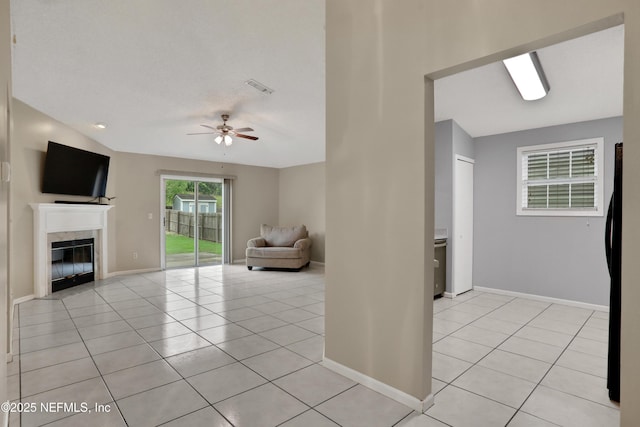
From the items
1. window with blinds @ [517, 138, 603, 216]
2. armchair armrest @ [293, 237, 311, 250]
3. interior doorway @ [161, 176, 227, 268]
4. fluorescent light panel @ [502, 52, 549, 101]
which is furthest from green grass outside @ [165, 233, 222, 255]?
fluorescent light panel @ [502, 52, 549, 101]

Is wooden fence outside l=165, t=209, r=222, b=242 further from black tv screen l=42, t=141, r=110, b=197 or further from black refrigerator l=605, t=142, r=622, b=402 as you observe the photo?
black refrigerator l=605, t=142, r=622, b=402

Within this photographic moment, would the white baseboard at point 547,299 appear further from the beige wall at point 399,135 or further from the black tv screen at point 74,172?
the black tv screen at point 74,172

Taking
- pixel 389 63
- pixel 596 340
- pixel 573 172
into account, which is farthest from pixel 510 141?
pixel 389 63

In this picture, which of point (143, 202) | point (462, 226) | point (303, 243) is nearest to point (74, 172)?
point (143, 202)

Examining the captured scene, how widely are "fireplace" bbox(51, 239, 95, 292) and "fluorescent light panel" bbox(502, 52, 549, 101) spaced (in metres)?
6.16

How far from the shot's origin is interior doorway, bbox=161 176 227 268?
7.22 m

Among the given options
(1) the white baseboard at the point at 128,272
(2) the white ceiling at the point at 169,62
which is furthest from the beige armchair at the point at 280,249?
(2) the white ceiling at the point at 169,62

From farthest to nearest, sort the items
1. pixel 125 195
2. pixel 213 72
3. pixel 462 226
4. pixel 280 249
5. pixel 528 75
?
pixel 280 249
pixel 125 195
pixel 462 226
pixel 213 72
pixel 528 75

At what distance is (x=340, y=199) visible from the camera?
2.50 meters

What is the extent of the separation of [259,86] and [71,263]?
4190 millimetres

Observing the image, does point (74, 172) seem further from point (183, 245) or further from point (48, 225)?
point (183, 245)

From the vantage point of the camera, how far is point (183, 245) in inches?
297

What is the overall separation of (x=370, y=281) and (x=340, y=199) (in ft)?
2.08

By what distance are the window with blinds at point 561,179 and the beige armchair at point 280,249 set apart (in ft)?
13.5
